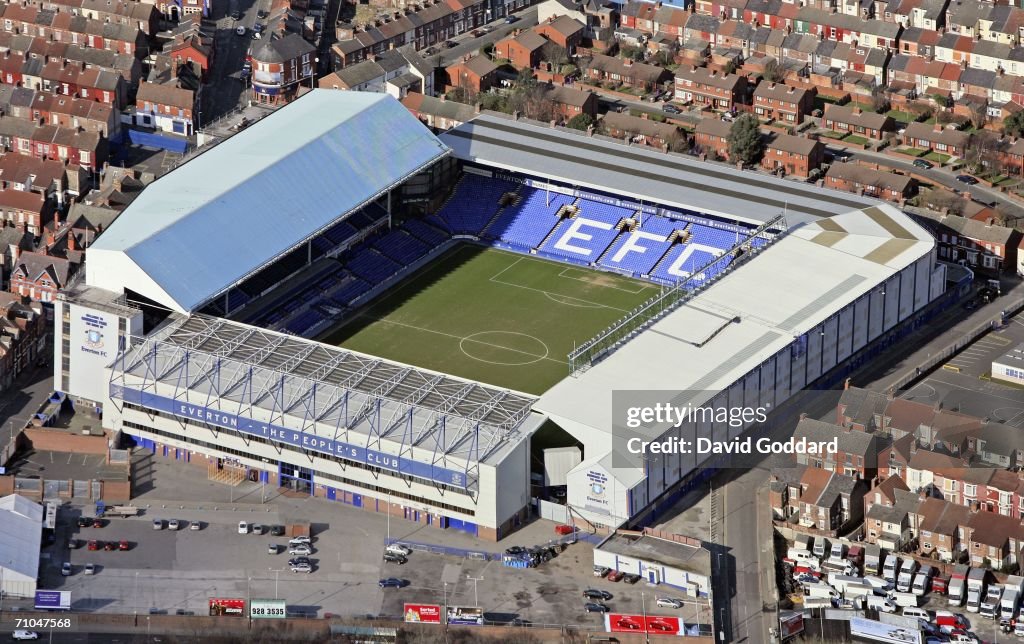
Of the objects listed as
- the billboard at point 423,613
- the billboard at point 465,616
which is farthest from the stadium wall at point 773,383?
the billboard at point 423,613

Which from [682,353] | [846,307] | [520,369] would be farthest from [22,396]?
[846,307]

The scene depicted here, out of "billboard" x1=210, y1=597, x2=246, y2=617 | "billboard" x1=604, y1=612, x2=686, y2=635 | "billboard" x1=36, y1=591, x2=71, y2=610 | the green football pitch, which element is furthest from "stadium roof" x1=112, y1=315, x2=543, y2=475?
"billboard" x1=36, y1=591, x2=71, y2=610

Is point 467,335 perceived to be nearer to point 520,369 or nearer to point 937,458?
point 520,369

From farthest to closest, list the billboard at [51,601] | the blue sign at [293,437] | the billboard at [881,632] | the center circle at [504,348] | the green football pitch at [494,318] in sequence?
the center circle at [504,348]
the green football pitch at [494,318]
the blue sign at [293,437]
the billboard at [51,601]
the billboard at [881,632]

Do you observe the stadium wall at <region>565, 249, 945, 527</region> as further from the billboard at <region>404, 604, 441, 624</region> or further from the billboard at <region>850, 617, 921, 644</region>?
the billboard at <region>850, 617, 921, 644</region>

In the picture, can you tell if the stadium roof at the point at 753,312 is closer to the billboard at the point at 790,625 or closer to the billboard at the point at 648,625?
the billboard at the point at 648,625

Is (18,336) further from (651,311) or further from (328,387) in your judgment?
(651,311)
